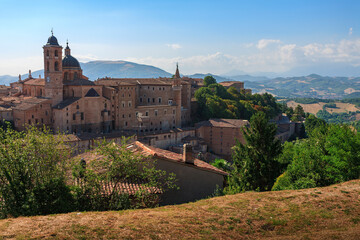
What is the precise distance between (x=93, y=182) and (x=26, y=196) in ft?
9.17

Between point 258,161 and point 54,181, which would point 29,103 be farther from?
point 258,161

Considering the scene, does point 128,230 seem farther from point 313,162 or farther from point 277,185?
point 313,162

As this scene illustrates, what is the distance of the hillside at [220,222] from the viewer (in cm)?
1098

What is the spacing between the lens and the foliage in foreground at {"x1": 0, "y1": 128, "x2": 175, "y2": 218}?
44.9 ft

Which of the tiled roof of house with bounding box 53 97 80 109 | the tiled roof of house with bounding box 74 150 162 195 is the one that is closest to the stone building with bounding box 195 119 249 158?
the tiled roof of house with bounding box 53 97 80 109

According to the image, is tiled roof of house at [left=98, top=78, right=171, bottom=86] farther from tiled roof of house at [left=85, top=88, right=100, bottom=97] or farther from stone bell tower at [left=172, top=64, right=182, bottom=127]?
tiled roof of house at [left=85, top=88, right=100, bottom=97]

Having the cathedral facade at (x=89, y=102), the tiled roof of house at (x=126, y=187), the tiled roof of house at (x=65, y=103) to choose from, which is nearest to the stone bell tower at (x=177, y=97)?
the cathedral facade at (x=89, y=102)

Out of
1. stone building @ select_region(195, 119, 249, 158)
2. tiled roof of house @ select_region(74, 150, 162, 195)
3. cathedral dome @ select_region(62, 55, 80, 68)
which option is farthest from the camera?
stone building @ select_region(195, 119, 249, 158)

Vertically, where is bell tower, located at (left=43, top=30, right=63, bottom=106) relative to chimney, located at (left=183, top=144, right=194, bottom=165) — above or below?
above

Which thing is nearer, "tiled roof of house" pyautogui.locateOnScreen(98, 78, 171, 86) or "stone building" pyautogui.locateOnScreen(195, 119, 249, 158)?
"tiled roof of house" pyautogui.locateOnScreen(98, 78, 171, 86)

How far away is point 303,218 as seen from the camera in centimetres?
1266

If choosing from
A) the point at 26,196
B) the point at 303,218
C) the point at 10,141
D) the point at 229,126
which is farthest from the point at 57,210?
the point at 229,126

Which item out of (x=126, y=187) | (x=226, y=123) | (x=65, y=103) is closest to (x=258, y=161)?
(x=126, y=187)

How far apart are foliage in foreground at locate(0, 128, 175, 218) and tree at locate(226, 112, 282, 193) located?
21.8ft
